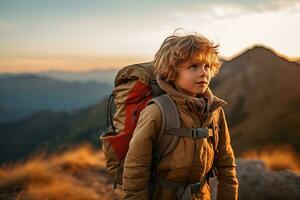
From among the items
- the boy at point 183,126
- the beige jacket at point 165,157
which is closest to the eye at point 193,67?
the boy at point 183,126

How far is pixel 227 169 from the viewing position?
286cm

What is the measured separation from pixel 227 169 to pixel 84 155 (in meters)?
7.29

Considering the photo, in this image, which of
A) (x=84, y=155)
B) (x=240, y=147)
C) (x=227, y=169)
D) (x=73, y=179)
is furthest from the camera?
(x=240, y=147)

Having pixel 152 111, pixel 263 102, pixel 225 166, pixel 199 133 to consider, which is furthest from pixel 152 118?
pixel 263 102

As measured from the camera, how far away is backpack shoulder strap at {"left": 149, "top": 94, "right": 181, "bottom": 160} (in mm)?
2443

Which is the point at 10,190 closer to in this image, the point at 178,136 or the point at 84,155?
the point at 84,155

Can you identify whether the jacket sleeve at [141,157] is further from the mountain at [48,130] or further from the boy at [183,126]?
the mountain at [48,130]

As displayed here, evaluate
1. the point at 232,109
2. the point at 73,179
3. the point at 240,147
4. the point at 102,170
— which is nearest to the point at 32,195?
the point at 73,179

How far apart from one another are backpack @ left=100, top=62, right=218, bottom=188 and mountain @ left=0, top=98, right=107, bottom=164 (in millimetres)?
79782

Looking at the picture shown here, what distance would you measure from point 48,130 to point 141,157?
125 meters

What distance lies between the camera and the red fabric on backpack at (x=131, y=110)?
2682mm

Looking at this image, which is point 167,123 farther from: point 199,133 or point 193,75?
point 193,75

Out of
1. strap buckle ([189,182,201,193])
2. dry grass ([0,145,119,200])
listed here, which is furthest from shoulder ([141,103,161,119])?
dry grass ([0,145,119,200])

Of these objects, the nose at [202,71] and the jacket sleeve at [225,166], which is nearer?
the nose at [202,71]
